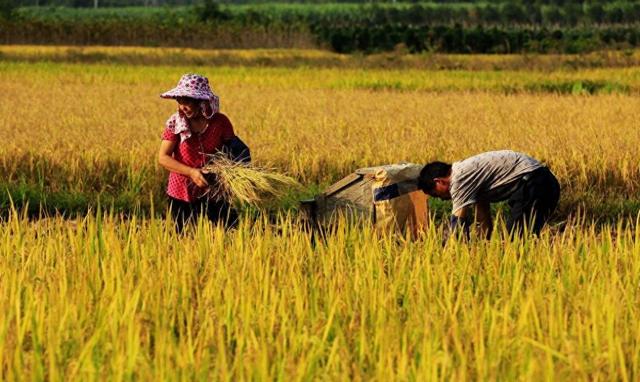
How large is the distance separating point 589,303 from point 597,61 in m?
25.3

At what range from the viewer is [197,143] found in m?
6.39

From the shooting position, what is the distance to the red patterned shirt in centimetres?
638

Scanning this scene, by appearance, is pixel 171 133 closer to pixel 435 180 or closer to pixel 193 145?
pixel 193 145

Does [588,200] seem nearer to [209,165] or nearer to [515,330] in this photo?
[209,165]

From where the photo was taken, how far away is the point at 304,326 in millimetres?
3727

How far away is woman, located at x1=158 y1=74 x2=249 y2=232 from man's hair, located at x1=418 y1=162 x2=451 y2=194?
94 centimetres

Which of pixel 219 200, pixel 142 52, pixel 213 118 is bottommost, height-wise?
pixel 142 52

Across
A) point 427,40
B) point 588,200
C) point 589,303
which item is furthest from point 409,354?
point 427,40

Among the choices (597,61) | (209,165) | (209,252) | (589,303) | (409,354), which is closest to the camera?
(409,354)

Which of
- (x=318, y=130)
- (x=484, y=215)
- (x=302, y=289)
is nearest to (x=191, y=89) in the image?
(x=484, y=215)

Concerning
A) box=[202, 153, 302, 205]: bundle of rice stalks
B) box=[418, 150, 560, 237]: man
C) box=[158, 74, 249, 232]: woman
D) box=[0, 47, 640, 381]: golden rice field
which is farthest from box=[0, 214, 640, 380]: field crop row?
box=[158, 74, 249, 232]: woman

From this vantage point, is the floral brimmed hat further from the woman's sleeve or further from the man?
the man

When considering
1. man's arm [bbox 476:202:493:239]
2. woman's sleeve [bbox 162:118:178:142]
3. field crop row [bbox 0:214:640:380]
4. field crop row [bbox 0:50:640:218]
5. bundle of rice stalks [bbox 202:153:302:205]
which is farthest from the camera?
field crop row [bbox 0:50:640:218]

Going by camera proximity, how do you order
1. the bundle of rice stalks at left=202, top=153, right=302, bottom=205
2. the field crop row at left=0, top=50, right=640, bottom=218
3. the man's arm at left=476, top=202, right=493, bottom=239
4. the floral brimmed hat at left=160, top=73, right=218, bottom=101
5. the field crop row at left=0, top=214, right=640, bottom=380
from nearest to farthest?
the field crop row at left=0, top=214, right=640, bottom=380, the bundle of rice stalks at left=202, top=153, right=302, bottom=205, the floral brimmed hat at left=160, top=73, right=218, bottom=101, the man's arm at left=476, top=202, right=493, bottom=239, the field crop row at left=0, top=50, right=640, bottom=218
